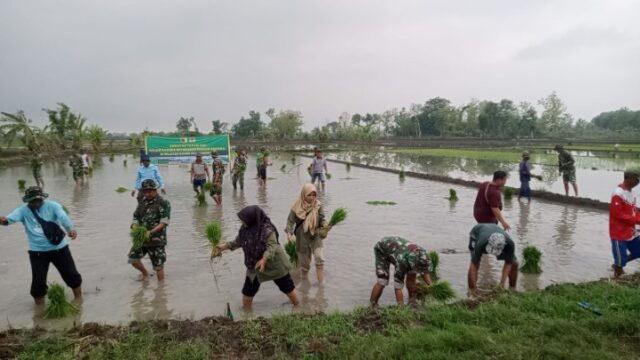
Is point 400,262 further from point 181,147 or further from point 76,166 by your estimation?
point 76,166

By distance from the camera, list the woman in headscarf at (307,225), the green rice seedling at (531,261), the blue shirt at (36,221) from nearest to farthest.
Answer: the blue shirt at (36,221)
the woman in headscarf at (307,225)
the green rice seedling at (531,261)

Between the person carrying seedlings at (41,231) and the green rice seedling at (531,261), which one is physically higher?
the person carrying seedlings at (41,231)

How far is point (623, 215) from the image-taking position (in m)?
5.51

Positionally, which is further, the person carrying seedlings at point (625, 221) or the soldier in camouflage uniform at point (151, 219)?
the soldier in camouflage uniform at point (151, 219)

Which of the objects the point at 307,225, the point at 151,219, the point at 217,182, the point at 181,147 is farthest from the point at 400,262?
the point at 181,147

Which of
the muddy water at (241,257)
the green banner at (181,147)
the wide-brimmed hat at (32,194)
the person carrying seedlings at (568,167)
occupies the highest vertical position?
the green banner at (181,147)

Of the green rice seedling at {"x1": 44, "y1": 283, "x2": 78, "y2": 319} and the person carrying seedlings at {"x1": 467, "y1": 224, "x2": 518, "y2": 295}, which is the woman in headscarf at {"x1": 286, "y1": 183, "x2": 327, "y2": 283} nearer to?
the person carrying seedlings at {"x1": 467, "y1": 224, "x2": 518, "y2": 295}

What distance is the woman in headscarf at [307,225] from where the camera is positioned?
559 cm

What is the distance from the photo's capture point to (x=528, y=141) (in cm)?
5119

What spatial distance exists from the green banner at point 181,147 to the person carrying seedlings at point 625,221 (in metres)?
16.2

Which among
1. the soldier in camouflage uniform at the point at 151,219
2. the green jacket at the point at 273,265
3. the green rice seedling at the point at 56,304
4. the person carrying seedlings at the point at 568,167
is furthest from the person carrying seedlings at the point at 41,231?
the person carrying seedlings at the point at 568,167

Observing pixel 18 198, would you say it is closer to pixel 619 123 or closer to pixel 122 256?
pixel 122 256

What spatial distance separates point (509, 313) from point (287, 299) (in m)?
2.60

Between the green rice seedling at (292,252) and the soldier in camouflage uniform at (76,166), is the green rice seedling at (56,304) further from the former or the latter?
the soldier in camouflage uniform at (76,166)
